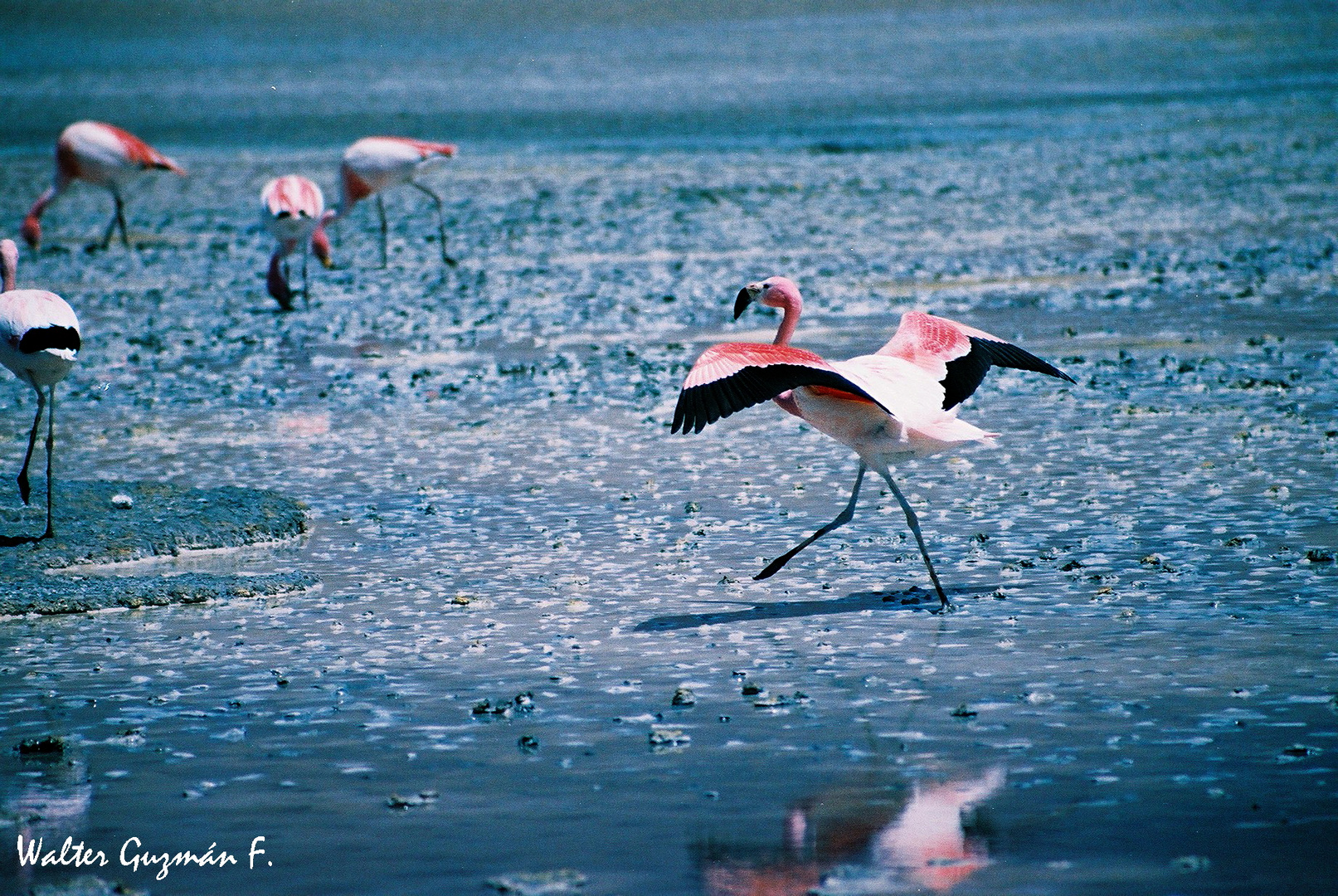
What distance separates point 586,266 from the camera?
16750 millimetres

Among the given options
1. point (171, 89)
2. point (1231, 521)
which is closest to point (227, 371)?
point (1231, 521)

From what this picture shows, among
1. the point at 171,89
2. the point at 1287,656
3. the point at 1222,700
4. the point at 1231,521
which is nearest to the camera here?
the point at 1222,700

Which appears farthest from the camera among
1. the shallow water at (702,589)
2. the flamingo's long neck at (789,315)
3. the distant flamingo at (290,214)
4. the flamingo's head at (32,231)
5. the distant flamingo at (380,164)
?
the flamingo's head at (32,231)

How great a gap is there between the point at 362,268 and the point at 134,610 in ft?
37.3

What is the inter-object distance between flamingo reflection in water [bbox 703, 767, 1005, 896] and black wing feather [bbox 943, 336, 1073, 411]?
2.50m

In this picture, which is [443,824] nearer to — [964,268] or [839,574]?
[839,574]

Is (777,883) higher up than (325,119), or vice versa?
(325,119)

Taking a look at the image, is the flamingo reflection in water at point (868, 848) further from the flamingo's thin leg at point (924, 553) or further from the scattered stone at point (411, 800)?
the flamingo's thin leg at point (924, 553)

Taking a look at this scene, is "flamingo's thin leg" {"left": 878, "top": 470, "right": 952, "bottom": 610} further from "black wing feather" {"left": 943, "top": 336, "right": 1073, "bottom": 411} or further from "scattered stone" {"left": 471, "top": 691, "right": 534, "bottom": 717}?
"scattered stone" {"left": 471, "top": 691, "right": 534, "bottom": 717}

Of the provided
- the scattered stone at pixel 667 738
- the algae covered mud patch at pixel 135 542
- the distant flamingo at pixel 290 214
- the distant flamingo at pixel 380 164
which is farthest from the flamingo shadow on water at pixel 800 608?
the distant flamingo at pixel 380 164

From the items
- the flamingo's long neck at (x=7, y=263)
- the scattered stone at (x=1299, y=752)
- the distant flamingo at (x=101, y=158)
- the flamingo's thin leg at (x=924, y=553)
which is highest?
the distant flamingo at (x=101, y=158)

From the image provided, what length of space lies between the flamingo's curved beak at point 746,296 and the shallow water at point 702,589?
1.06m

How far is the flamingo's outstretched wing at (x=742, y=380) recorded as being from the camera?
612cm

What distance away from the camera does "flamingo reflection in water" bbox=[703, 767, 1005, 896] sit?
13.3 ft
